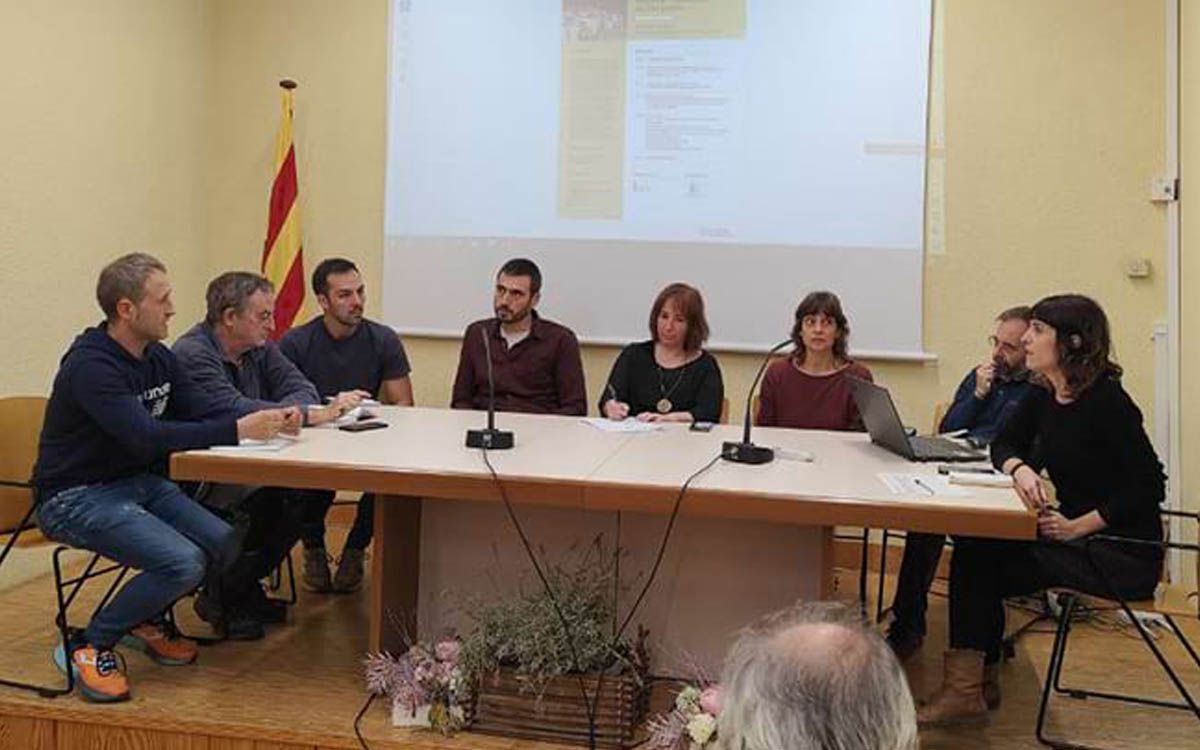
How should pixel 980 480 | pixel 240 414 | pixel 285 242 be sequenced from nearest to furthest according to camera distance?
pixel 980 480 < pixel 240 414 < pixel 285 242

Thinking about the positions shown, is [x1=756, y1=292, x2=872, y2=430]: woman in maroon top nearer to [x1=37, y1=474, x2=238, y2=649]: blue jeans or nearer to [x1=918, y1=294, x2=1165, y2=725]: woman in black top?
[x1=918, y1=294, x2=1165, y2=725]: woman in black top

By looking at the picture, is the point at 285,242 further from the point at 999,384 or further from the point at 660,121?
the point at 999,384

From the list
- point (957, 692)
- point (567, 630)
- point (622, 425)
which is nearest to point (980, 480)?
point (957, 692)

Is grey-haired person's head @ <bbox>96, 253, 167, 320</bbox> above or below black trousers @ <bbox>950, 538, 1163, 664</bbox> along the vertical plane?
above

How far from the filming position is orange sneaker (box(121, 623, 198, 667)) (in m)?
2.92

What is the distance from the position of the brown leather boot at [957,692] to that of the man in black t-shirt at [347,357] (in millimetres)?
2015

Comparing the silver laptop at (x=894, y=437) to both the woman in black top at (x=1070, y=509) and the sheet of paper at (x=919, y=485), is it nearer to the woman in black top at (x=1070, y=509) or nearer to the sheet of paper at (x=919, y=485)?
the woman in black top at (x=1070, y=509)

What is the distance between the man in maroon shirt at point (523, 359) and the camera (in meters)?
4.11

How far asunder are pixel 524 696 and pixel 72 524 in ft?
3.98

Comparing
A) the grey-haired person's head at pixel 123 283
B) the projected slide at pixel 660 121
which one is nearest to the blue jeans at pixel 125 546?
the grey-haired person's head at pixel 123 283

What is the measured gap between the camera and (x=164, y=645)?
2.93 meters

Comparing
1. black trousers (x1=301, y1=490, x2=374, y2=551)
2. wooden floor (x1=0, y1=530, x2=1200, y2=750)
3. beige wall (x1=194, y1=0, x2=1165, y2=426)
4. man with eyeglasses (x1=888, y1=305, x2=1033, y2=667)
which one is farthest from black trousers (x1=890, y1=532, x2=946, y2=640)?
black trousers (x1=301, y1=490, x2=374, y2=551)

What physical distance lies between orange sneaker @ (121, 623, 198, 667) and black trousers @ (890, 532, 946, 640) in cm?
201

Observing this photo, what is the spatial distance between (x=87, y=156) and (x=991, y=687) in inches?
142
